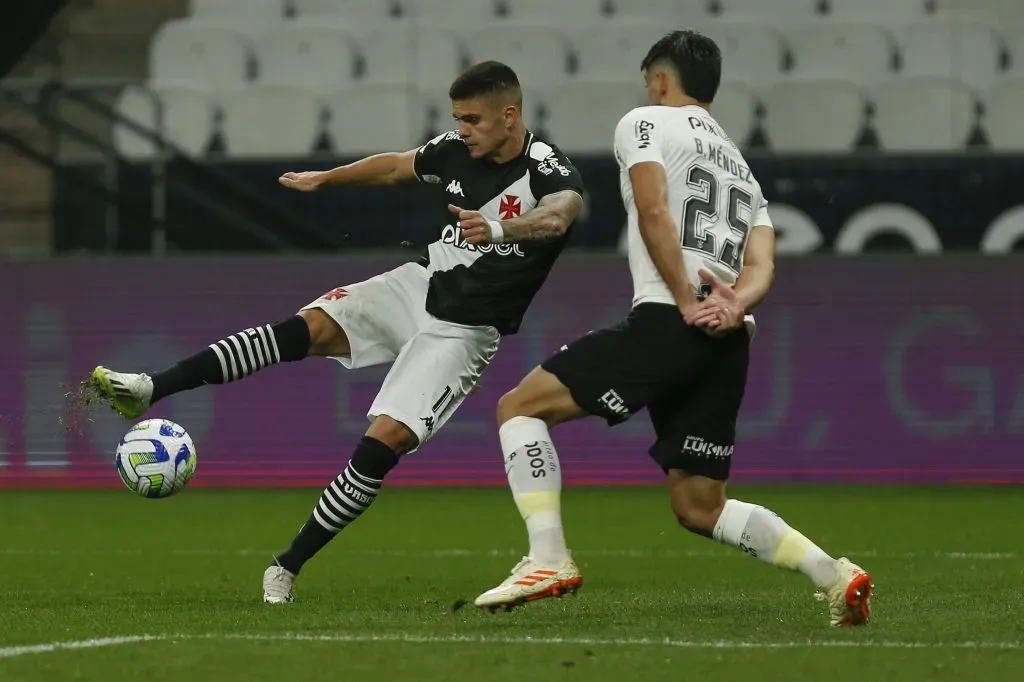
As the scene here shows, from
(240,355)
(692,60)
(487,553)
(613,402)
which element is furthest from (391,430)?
(487,553)

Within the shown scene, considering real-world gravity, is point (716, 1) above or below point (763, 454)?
above

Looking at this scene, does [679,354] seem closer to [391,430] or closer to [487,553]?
[391,430]

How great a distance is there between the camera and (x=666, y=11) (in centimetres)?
1451

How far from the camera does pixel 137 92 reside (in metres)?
13.6

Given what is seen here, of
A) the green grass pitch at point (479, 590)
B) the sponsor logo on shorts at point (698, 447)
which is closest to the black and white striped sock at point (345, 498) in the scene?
the green grass pitch at point (479, 590)

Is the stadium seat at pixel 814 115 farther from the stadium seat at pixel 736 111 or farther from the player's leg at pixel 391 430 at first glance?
the player's leg at pixel 391 430

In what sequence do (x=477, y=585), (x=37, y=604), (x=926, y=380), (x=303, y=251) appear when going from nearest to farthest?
(x=37, y=604), (x=477, y=585), (x=926, y=380), (x=303, y=251)

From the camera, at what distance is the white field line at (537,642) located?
5203 mm

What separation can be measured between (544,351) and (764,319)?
1515 millimetres

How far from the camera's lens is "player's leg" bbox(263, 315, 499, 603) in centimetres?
659

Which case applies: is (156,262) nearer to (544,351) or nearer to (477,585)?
(544,351)

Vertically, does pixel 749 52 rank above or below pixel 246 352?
above

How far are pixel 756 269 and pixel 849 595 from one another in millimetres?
1055

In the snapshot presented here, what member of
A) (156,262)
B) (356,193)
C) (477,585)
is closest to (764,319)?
(356,193)
